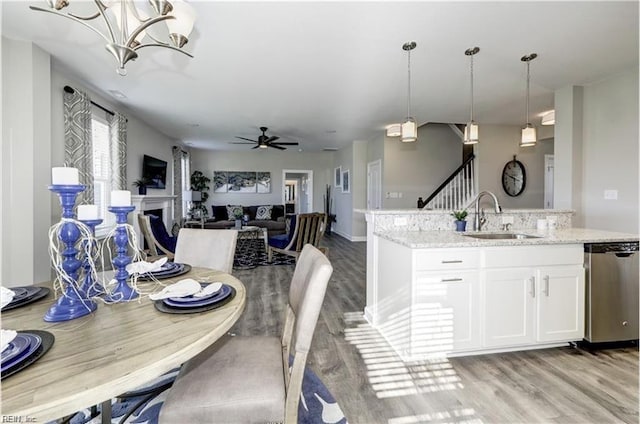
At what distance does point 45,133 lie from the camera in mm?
2951

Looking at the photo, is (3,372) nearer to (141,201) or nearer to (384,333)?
(384,333)

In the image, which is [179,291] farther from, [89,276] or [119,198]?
[119,198]

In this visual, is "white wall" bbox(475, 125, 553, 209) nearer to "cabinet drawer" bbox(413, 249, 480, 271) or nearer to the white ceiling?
the white ceiling

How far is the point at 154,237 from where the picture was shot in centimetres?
409

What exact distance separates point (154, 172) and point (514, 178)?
728cm

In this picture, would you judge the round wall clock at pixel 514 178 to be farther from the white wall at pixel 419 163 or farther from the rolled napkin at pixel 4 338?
the rolled napkin at pixel 4 338

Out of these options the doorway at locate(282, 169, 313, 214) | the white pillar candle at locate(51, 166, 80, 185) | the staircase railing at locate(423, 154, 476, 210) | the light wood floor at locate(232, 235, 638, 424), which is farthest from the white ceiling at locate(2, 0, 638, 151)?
the doorway at locate(282, 169, 313, 214)

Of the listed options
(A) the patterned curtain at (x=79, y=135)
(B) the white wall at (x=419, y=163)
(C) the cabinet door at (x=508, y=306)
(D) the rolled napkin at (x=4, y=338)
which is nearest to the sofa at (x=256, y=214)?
(B) the white wall at (x=419, y=163)

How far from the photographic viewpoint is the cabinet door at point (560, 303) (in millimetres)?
2256

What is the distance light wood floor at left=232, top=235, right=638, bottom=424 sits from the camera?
1.64 meters

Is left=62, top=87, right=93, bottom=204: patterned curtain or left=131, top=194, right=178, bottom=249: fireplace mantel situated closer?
left=62, top=87, right=93, bottom=204: patterned curtain

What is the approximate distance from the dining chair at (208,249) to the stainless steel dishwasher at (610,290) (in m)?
2.64

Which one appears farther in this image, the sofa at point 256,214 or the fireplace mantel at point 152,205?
the sofa at point 256,214

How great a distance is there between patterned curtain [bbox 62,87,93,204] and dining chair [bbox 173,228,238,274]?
7.25ft
